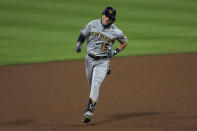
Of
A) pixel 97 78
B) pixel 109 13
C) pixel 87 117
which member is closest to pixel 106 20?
pixel 109 13

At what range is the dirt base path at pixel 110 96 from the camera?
8.30 metres

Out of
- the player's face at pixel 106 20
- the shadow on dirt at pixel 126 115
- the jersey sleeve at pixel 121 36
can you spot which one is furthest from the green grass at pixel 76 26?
the player's face at pixel 106 20

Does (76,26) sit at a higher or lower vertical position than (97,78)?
higher

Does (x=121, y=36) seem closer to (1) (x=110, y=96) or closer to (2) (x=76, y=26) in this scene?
(1) (x=110, y=96)

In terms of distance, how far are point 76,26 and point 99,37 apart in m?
9.68

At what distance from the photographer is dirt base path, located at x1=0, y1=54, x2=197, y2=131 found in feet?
27.2

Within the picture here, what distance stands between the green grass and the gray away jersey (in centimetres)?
540

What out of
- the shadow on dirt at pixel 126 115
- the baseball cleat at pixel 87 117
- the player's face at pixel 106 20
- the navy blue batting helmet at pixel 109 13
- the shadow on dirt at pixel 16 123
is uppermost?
the navy blue batting helmet at pixel 109 13

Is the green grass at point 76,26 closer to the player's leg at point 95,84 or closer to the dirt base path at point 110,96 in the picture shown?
the dirt base path at point 110,96

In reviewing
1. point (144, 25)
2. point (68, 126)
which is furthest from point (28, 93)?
point (144, 25)

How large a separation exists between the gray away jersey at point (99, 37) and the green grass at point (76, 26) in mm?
5397

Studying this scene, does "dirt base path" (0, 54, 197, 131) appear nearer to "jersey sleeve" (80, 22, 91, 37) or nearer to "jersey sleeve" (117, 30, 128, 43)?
"jersey sleeve" (117, 30, 128, 43)

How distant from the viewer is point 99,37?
8.41 m

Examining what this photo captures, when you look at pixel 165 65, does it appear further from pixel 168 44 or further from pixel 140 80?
pixel 168 44
